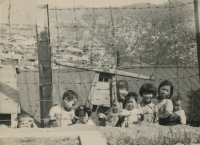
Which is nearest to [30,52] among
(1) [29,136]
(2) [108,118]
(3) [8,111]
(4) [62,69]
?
(4) [62,69]

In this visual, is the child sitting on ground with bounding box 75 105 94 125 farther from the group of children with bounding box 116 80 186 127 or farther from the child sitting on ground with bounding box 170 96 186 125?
the child sitting on ground with bounding box 170 96 186 125

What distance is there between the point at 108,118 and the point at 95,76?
0.34 metres

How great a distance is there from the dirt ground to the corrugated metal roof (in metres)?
0.12

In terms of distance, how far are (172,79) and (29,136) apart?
118 centimetres

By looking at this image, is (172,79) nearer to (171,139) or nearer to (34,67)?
(171,139)

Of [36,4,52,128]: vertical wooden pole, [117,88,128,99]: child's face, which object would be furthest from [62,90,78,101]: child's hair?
[117,88,128,99]: child's face

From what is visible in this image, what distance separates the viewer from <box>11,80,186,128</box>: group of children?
7.93 feet

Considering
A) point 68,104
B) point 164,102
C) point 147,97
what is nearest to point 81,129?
point 68,104

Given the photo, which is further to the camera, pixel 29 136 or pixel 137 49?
pixel 137 49

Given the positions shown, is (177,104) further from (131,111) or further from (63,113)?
(63,113)

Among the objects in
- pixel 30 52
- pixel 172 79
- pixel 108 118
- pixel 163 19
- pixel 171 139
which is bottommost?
pixel 171 139

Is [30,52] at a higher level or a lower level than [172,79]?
higher

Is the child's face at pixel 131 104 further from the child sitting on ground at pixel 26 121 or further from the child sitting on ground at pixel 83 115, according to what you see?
the child sitting on ground at pixel 26 121

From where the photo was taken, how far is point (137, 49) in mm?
2486
